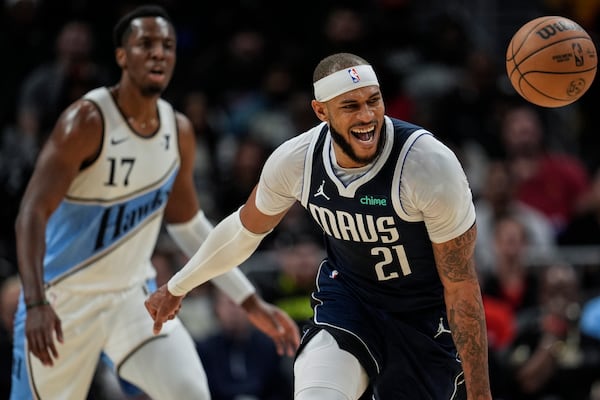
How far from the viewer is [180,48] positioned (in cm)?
1296

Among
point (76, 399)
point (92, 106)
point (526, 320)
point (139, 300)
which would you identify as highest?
point (92, 106)

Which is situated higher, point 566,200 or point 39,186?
point 39,186

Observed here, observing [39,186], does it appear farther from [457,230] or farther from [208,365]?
[208,365]

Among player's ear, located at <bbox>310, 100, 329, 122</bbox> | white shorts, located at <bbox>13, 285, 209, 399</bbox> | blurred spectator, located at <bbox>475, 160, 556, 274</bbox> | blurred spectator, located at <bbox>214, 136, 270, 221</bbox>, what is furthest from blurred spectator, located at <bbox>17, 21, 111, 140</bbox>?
player's ear, located at <bbox>310, 100, 329, 122</bbox>

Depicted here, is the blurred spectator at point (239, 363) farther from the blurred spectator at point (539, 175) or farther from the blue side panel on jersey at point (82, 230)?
the blurred spectator at point (539, 175)

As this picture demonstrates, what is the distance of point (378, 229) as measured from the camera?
17.6 feet

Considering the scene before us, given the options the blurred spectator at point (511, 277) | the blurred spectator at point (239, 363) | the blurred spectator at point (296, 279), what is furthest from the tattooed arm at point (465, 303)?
the blurred spectator at point (511, 277)

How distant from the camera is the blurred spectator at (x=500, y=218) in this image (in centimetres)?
1034

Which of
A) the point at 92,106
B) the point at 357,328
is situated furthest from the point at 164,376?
the point at 92,106

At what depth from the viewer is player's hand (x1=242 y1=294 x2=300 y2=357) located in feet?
21.9

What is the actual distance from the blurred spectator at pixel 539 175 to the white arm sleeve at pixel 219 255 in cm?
607

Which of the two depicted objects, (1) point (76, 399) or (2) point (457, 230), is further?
(1) point (76, 399)

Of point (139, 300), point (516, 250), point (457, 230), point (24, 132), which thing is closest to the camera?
point (457, 230)

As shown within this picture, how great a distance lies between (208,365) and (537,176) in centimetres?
443
